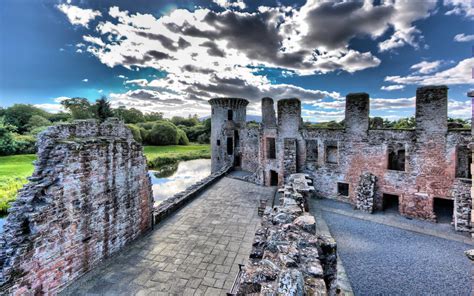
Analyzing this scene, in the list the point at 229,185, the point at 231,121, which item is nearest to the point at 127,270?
the point at 229,185

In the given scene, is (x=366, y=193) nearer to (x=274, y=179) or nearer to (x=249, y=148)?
(x=274, y=179)

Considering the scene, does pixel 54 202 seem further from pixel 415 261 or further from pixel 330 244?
pixel 415 261

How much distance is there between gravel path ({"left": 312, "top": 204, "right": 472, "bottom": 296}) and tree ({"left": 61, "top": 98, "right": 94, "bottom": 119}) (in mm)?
51321

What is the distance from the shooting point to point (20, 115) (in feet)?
144

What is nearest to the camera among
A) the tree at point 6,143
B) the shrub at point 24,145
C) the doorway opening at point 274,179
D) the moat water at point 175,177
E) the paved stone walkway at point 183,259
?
the paved stone walkway at point 183,259

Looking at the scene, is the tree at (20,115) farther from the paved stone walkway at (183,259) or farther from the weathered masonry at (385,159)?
the weathered masonry at (385,159)

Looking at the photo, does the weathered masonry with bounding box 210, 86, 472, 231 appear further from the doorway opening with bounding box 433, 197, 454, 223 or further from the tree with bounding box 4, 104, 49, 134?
the tree with bounding box 4, 104, 49, 134

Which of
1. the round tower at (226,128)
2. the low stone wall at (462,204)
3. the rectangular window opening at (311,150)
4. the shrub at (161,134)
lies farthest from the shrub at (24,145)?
the low stone wall at (462,204)

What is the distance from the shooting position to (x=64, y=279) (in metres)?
5.23

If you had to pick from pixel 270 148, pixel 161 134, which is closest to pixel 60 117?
pixel 161 134

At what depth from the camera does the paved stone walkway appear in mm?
5316

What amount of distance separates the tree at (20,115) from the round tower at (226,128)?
138 ft

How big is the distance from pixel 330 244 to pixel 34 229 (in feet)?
21.1

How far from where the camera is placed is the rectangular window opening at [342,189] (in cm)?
1253
